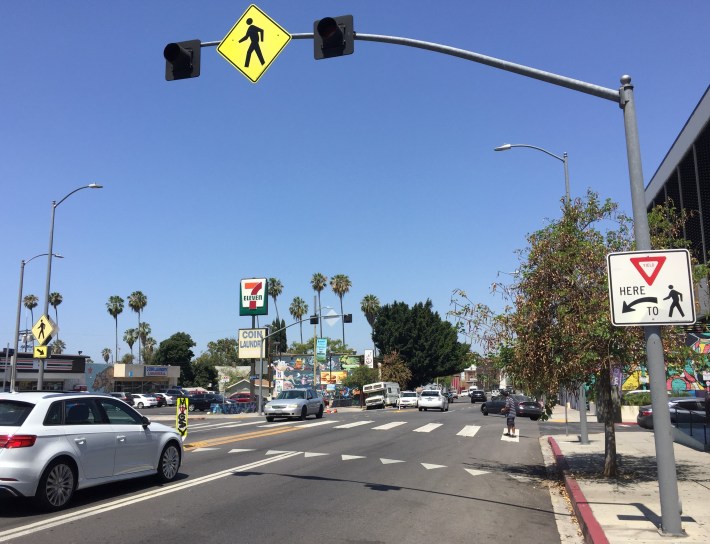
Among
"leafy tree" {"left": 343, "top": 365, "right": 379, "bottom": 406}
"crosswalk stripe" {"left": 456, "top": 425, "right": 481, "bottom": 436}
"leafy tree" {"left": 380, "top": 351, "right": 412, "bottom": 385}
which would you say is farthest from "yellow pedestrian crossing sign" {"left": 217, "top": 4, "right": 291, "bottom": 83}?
"leafy tree" {"left": 380, "top": 351, "right": 412, "bottom": 385}

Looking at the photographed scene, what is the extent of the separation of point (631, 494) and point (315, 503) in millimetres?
4917

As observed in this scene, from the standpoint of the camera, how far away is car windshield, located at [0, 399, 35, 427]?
762 cm

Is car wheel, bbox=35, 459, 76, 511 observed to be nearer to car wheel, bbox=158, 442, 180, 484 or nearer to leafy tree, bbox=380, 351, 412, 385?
car wheel, bbox=158, 442, 180, 484

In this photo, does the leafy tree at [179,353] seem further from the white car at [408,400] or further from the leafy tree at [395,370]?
the white car at [408,400]

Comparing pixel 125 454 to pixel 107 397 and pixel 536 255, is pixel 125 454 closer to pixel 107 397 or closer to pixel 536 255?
pixel 107 397

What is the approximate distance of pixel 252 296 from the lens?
4912 cm

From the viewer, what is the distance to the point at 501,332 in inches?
442

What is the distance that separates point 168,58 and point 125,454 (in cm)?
578

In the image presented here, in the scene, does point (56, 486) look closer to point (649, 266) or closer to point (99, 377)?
point (649, 266)

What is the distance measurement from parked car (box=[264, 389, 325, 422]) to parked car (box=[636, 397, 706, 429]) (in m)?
15.4

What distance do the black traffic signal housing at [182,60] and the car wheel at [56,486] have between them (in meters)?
5.35

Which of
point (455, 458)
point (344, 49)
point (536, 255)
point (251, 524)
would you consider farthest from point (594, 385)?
point (344, 49)

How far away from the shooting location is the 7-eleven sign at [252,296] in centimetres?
4884

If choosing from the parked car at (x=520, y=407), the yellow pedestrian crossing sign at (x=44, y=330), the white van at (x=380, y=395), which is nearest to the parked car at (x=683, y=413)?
the parked car at (x=520, y=407)
